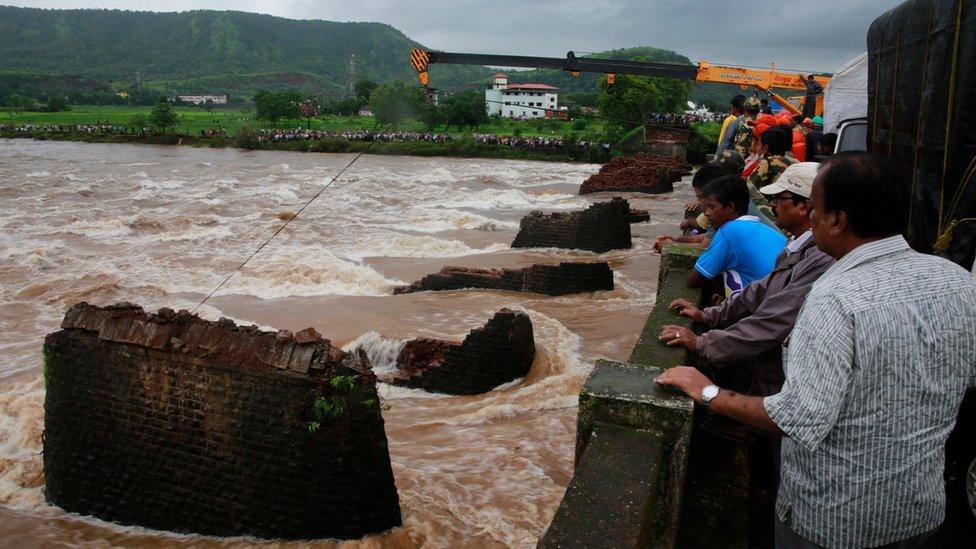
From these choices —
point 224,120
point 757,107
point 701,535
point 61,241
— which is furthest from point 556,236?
point 224,120

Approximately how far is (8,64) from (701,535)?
21442 centimetres

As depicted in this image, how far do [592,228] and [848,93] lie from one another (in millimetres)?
6541

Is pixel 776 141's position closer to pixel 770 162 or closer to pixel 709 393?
pixel 770 162

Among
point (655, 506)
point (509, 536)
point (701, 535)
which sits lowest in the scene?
point (509, 536)

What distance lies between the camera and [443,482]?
19.4 feet

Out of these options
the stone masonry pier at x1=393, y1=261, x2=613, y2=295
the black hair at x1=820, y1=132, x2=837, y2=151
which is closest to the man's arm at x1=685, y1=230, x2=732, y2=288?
the black hair at x1=820, y1=132, x2=837, y2=151

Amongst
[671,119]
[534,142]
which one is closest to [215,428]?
[671,119]

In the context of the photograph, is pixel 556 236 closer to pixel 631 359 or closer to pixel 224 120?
pixel 631 359

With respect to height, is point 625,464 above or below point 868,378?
below

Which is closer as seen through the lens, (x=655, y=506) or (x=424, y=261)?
(x=655, y=506)

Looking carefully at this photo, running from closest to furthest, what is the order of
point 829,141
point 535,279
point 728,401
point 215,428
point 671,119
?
1. point 728,401
2. point 215,428
3. point 829,141
4. point 535,279
5. point 671,119

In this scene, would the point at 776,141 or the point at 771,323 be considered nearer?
the point at 771,323

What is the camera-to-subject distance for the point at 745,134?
11508 millimetres

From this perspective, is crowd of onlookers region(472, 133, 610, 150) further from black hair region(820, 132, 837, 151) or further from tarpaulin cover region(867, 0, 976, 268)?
tarpaulin cover region(867, 0, 976, 268)
